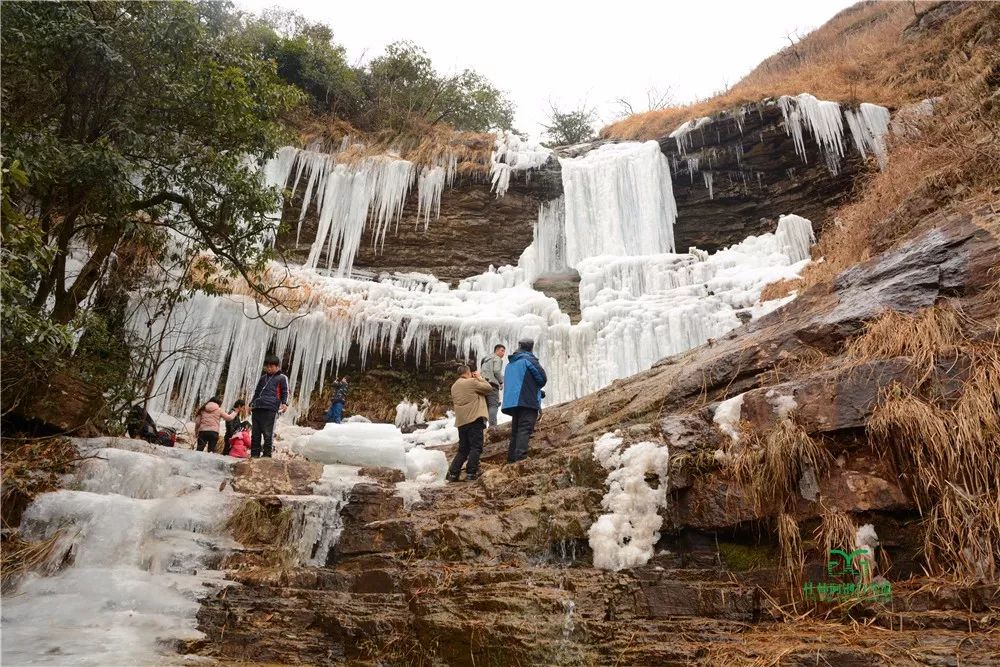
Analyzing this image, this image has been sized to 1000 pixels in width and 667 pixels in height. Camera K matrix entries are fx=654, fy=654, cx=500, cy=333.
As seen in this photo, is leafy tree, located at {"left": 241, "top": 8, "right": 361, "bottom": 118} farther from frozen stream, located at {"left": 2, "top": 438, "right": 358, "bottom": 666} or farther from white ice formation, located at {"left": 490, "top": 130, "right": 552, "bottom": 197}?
frozen stream, located at {"left": 2, "top": 438, "right": 358, "bottom": 666}

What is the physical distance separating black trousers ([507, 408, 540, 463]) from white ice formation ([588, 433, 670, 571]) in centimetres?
148

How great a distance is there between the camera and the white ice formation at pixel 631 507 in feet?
13.9

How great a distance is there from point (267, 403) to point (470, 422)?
2624 millimetres

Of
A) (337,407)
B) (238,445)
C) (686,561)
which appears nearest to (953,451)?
(686,561)

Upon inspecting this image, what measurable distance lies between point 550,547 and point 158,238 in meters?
7.21

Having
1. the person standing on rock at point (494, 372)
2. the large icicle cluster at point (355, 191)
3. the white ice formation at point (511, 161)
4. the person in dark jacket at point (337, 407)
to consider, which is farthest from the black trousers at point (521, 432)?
the white ice formation at point (511, 161)

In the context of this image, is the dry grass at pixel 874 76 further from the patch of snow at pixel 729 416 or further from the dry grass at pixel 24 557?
the dry grass at pixel 24 557

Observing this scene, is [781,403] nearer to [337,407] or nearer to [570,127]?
[337,407]

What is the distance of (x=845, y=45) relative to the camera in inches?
789

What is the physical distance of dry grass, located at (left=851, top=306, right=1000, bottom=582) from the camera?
10.7ft

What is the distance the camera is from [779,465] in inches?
156

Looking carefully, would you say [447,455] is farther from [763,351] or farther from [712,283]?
[712,283]

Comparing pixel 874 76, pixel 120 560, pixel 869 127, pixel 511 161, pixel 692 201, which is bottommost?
pixel 120 560

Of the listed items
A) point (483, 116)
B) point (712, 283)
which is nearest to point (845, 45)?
point (483, 116)
